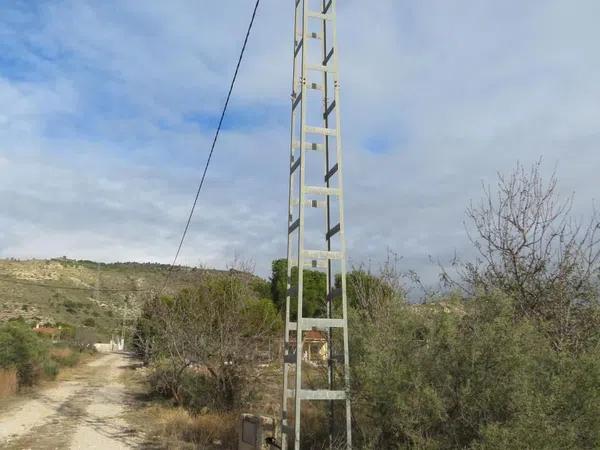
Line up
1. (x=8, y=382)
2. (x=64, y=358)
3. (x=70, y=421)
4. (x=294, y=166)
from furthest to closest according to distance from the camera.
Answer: (x=64, y=358) → (x=8, y=382) → (x=70, y=421) → (x=294, y=166)

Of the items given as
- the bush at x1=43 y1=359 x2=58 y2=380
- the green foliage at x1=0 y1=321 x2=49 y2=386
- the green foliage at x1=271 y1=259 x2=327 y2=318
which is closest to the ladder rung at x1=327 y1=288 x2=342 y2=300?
the green foliage at x1=271 y1=259 x2=327 y2=318

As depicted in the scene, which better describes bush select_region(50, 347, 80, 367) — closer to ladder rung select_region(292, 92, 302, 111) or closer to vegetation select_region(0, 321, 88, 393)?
vegetation select_region(0, 321, 88, 393)

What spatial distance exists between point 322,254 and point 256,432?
3.38m

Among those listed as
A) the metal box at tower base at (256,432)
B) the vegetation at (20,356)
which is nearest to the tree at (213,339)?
the metal box at tower base at (256,432)

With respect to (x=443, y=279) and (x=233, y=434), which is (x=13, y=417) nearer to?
(x=233, y=434)

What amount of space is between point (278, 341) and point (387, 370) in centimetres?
946

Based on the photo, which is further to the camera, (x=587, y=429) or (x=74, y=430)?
(x=74, y=430)

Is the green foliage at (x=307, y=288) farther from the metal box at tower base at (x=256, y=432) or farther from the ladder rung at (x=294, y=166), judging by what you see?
the ladder rung at (x=294, y=166)

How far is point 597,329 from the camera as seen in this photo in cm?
830

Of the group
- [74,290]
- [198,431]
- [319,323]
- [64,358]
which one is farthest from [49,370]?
[74,290]

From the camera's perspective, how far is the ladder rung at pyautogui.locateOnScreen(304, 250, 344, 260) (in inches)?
319

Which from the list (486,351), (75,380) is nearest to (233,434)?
(486,351)

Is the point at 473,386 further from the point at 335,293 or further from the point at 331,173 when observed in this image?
the point at 331,173

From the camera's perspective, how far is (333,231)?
8.52 meters
